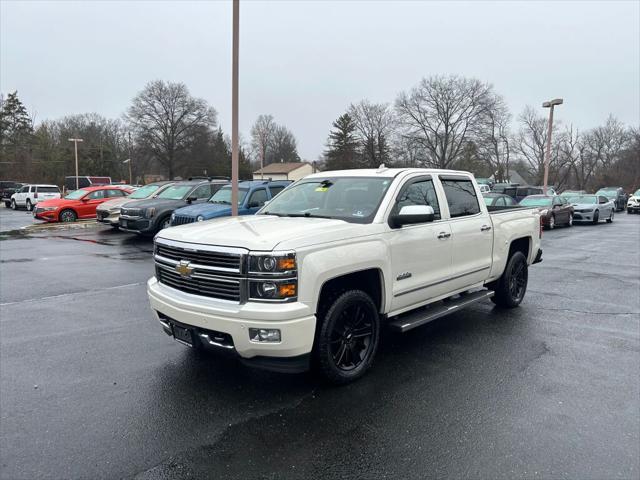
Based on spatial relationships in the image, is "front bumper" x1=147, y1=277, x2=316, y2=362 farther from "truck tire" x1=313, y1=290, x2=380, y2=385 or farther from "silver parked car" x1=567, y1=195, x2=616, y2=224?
"silver parked car" x1=567, y1=195, x2=616, y2=224

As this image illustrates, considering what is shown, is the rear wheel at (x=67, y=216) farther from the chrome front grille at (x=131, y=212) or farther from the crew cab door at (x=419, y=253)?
the crew cab door at (x=419, y=253)

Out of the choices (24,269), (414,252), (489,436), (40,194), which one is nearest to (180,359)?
(414,252)

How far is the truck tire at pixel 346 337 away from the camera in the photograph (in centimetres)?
390

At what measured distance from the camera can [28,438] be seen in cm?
329

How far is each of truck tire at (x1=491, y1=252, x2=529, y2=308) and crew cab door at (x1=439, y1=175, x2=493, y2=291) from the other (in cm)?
76

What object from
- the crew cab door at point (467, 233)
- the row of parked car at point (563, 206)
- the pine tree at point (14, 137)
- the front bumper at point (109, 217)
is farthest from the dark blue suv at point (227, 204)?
the pine tree at point (14, 137)

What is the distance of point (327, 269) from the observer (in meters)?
3.74

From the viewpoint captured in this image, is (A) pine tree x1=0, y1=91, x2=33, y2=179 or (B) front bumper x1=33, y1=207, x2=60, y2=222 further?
(A) pine tree x1=0, y1=91, x2=33, y2=179

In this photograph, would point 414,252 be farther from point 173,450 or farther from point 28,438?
point 28,438

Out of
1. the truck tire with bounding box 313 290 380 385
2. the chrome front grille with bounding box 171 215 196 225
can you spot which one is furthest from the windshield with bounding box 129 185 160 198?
the truck tire with bounding box 313 290 380 385

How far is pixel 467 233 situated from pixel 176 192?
12.8 m

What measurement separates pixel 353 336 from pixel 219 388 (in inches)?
50.9

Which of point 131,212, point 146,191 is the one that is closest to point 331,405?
point 131,212

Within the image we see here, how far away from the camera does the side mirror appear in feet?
14.2
